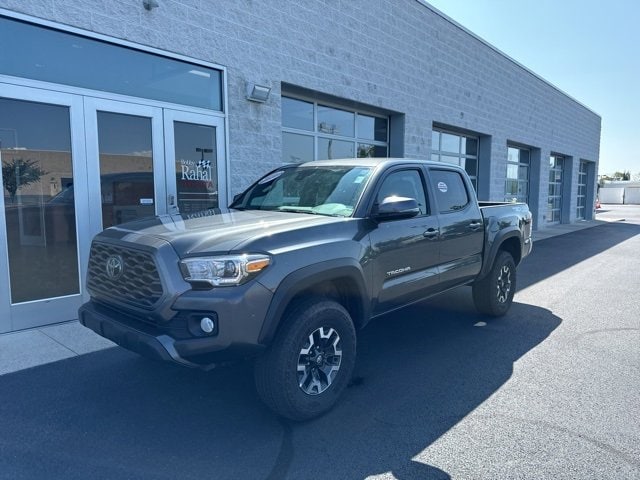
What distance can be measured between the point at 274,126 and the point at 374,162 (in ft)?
12.7

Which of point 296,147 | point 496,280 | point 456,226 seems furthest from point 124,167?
point 496,280

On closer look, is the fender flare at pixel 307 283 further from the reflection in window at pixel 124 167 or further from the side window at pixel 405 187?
the reflection in window at pixel 124 167

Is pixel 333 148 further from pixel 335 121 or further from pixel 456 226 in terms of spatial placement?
pixel 456 226

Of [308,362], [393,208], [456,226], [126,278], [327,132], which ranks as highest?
[327,132]

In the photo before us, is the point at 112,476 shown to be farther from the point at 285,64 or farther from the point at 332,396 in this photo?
the point at 285,64

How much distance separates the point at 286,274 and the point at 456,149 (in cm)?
1207

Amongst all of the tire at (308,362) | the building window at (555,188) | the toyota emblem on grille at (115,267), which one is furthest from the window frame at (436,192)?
the building window at (555,188)

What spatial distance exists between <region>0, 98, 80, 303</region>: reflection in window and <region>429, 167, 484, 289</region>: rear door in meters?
4.27

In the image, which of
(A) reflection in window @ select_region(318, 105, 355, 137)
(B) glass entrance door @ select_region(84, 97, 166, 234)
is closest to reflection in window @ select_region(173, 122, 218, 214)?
(B) glass entrance door @ select_region(84, 97, 166, 234)

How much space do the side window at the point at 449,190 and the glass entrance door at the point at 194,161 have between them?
11.1 feet

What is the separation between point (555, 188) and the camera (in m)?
21.8

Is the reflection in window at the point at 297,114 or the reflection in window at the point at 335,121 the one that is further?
the reflection in window at the point at 335,121

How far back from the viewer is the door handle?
14.6 feet

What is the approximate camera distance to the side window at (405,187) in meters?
4.24
